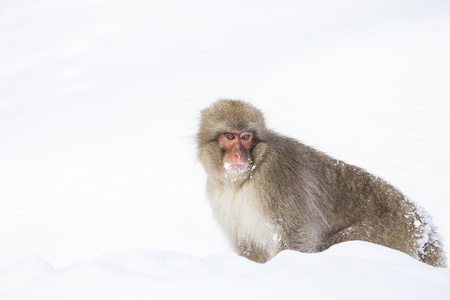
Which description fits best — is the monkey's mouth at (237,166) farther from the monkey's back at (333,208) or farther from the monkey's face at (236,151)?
the monkey's back at (333,208)

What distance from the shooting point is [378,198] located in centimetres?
465

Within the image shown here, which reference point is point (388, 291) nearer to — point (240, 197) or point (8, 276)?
point (8, 276)

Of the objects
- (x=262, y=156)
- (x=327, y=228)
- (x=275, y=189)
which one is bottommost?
(x=327, y=228)

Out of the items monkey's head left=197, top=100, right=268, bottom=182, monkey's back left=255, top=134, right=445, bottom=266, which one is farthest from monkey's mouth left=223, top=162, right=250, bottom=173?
monkey's back left=255, top=134, right=445, bottom=266

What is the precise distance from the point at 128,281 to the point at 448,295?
51.7 inches

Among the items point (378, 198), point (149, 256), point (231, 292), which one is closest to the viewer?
point (231, 292)

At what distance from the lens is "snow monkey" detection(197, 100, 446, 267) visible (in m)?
4.34

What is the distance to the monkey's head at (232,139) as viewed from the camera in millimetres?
4297

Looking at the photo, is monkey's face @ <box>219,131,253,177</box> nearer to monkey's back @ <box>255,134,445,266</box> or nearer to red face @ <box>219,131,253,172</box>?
red face @ <box>219,131,253,172</box>

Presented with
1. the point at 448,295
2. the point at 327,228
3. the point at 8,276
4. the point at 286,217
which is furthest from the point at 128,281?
the point at 327,228

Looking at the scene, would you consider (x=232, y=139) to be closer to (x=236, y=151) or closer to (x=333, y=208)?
(x=236, y=151)

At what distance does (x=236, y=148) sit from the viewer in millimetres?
4281

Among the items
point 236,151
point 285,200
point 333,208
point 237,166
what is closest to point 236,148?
point 236,151

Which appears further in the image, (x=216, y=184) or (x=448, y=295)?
(x=216, y=184)
